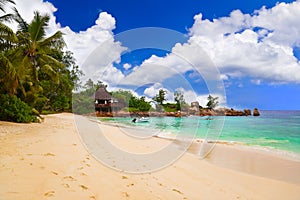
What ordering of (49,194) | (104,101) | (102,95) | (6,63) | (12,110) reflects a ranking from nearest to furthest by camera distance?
1. (49,194)
2. (6,63)
3. (12,110)
4. (102,95)
5. (104,101)

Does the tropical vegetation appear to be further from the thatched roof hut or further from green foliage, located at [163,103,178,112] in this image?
the thatched roof hut

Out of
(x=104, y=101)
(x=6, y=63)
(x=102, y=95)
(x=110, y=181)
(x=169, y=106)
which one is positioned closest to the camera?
(x=110, y=181)

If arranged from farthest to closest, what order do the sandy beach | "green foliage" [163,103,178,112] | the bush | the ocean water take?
"green foliage" [163,103,178,112] → the ocean water → the bush → the sandy beach

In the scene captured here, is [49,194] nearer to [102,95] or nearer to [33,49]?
[33,49]

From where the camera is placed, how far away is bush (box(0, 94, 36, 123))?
1225cm

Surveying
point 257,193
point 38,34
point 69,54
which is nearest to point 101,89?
point 69,54

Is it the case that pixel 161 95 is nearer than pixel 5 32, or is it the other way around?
pixel 5 32

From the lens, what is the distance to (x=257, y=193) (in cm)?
446

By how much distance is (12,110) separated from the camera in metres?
12.3

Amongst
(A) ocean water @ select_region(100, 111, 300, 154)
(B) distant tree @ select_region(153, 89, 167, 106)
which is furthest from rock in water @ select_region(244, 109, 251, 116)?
(B) distant tree @ select_region(153, 89, 167, 106)

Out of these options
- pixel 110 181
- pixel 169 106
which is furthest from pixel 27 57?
pixel 169 106

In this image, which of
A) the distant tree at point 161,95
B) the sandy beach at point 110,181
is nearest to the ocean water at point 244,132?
the distant tree at point 161,95

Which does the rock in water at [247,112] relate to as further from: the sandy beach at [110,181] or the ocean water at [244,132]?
the sandy beach at [110,181]

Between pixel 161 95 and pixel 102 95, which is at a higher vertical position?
pixel 102 95
